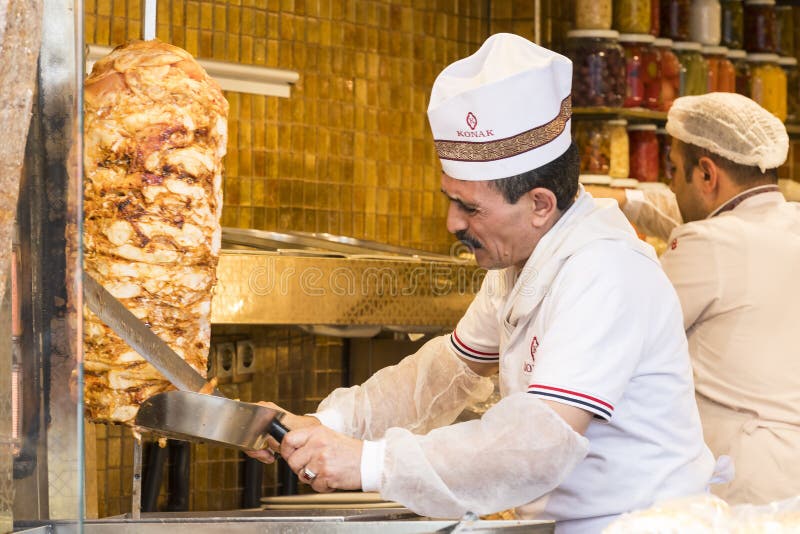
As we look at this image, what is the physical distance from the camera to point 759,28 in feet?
14.4

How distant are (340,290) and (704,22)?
202cm

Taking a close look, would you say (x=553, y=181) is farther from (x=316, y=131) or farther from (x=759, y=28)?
(x=759, y=28)

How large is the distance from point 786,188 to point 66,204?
3548 millimetres

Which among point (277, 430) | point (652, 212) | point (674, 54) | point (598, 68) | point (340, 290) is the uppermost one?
point (674, 54)

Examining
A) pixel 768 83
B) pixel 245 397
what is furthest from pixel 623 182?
pixel 245 397

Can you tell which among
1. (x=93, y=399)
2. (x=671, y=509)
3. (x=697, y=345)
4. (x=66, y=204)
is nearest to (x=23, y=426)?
(x=66, y=204)

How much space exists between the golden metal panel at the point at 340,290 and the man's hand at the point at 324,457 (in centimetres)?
99

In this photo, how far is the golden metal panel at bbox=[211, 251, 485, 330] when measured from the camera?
2635mm

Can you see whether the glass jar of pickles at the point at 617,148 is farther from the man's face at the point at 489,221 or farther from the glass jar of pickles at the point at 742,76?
the man's face at the point at 489,221

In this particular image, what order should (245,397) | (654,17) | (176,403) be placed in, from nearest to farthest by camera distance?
(176,403) < (245,397) < (654,17)

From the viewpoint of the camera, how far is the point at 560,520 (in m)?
1.81

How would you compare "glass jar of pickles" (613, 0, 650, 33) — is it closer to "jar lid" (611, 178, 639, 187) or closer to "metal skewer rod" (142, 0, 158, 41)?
"jar lid" (611, 178, 639, 187)

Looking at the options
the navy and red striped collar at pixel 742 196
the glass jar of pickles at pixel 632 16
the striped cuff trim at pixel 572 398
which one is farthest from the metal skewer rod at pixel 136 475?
the glass jar of pickles at pixel 632 16

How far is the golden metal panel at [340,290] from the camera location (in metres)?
2.63
